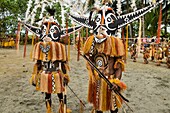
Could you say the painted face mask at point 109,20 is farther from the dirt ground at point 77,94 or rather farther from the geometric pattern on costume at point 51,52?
the dirt ground at point 77,94

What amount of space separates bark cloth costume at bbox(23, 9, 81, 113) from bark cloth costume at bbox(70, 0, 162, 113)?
878mm

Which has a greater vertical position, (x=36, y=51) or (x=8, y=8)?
(x=8, y=8)

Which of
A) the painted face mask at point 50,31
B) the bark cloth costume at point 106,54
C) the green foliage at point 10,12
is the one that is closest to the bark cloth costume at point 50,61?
the painted face mask at point 50,31

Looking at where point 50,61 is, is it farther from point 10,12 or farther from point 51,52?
point 10,12

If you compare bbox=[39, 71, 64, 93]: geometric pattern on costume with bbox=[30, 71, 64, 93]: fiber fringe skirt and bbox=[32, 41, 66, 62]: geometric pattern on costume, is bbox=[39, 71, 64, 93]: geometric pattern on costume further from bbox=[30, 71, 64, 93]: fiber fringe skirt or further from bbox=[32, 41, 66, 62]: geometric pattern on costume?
bbox=[32, 41, 66, 62]: geometric pattern on costume

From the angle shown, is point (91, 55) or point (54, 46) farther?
point (54, 46)

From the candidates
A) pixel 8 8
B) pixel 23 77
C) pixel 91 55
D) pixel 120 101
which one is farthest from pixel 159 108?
pixel 8 8

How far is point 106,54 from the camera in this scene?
3363 mm

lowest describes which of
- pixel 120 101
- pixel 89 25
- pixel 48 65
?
pixel 120 101

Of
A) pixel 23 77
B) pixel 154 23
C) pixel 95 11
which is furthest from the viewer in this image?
pixel 154 23

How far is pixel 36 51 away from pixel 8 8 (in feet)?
70.8

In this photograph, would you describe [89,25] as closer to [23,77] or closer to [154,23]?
[23,77]

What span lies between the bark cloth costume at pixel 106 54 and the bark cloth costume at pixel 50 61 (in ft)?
2.88

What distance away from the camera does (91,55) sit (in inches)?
139
